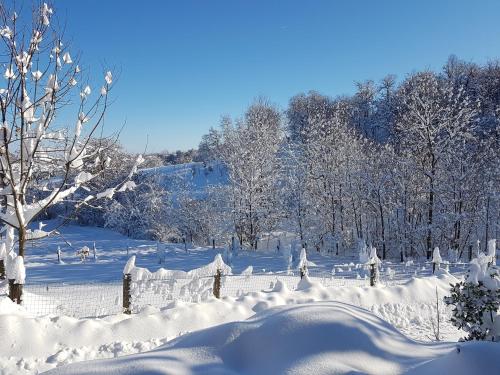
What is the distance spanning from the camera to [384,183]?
2456cm

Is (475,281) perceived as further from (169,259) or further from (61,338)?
(169,259)

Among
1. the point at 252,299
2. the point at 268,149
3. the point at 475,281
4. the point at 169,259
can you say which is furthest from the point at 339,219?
the point at 475,281

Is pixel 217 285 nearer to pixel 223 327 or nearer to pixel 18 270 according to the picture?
pixel 18 270

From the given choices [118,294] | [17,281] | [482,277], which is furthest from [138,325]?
[482,277]

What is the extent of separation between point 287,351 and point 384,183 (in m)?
22.1

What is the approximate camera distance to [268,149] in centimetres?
2942

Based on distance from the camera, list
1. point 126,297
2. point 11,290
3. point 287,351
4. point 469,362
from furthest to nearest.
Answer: point 126,297, point 11,290, point 287,351, point 469,362

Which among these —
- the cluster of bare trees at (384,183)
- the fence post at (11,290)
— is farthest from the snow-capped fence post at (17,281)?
the cluster of bare trees at (384,183)

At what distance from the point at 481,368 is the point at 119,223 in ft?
111

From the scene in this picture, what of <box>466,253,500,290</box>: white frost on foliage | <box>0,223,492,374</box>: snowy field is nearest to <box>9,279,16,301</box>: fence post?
<box>0,223,492,374</box>: snowy field

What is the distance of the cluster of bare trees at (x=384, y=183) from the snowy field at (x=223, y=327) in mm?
9564

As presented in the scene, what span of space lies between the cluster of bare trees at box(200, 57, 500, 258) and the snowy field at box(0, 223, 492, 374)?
31.4ft

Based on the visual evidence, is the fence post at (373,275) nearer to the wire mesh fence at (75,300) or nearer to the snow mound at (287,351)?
the snow mound at (287,351)

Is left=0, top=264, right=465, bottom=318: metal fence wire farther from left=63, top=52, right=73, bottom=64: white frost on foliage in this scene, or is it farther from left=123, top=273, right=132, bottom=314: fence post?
left=63, top=52, right=73, bottom=64: white frost on foliage
